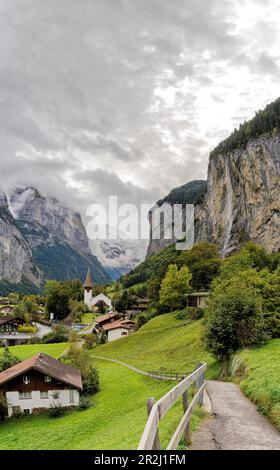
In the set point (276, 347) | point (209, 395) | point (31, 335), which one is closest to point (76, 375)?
point (276, 347)

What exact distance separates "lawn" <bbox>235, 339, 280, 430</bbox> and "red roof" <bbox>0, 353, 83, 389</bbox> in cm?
2084

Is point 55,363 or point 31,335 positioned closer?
point 55,363

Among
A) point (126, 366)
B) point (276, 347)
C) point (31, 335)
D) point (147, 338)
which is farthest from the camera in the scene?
point (31, 335)

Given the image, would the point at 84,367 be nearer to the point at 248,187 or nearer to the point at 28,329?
the point at 28,329

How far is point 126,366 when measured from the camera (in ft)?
163

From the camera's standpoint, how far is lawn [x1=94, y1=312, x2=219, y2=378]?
1567 inches

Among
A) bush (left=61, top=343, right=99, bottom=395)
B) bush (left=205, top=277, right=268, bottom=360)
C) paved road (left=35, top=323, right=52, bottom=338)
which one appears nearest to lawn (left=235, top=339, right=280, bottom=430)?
bush (left=205, top=277, right=268, bottom=360)

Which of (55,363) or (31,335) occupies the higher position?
(55,363)

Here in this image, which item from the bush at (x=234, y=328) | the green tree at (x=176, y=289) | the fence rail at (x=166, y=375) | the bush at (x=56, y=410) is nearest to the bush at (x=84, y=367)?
the bush at (x=56, y=410)

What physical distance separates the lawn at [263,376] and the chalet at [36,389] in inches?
817

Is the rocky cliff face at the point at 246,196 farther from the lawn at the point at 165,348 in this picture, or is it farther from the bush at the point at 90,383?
the bush at the point at 90,383

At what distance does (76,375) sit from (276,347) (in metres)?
24.3

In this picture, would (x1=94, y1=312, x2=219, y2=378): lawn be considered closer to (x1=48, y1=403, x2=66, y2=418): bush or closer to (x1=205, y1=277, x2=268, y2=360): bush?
(x1=205, y1=277, x2=268, y2=360): bush
